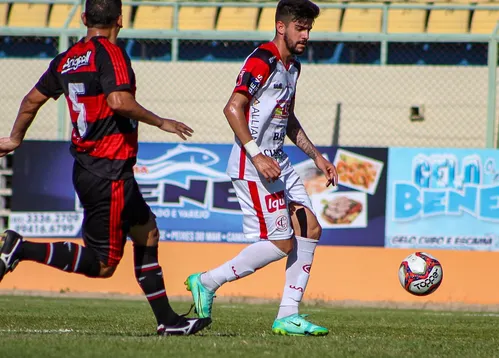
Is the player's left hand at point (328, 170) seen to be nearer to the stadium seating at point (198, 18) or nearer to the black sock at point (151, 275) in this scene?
the black sock at point (151, 275)

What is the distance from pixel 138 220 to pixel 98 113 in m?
0.74

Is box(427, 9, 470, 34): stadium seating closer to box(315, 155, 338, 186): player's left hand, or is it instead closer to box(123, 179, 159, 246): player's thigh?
box(315, 155, 338, 186): player's left hand

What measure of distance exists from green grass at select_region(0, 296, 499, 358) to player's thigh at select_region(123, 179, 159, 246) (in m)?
0.64

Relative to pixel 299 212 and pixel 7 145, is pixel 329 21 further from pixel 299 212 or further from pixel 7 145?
pixel 7 145

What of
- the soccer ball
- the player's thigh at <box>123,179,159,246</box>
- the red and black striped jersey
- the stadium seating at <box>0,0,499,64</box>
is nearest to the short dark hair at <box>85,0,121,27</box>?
the red and black striped jersey

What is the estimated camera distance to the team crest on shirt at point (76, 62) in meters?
6.24

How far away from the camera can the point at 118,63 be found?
6.16 meters

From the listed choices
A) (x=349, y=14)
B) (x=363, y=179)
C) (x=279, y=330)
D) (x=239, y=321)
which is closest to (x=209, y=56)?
(x=349, y=14)

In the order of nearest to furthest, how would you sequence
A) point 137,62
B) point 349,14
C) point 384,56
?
point 384,56
point 137,62
point 349,14

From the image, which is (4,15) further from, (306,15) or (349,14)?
(306,15)

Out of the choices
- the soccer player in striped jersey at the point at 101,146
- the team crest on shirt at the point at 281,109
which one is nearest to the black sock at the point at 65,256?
the soccer player in striped jersey at the point at 101,146

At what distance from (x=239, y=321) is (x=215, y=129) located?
6864 millimetres

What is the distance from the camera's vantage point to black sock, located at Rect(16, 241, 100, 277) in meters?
6.16

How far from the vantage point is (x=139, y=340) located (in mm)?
6105
